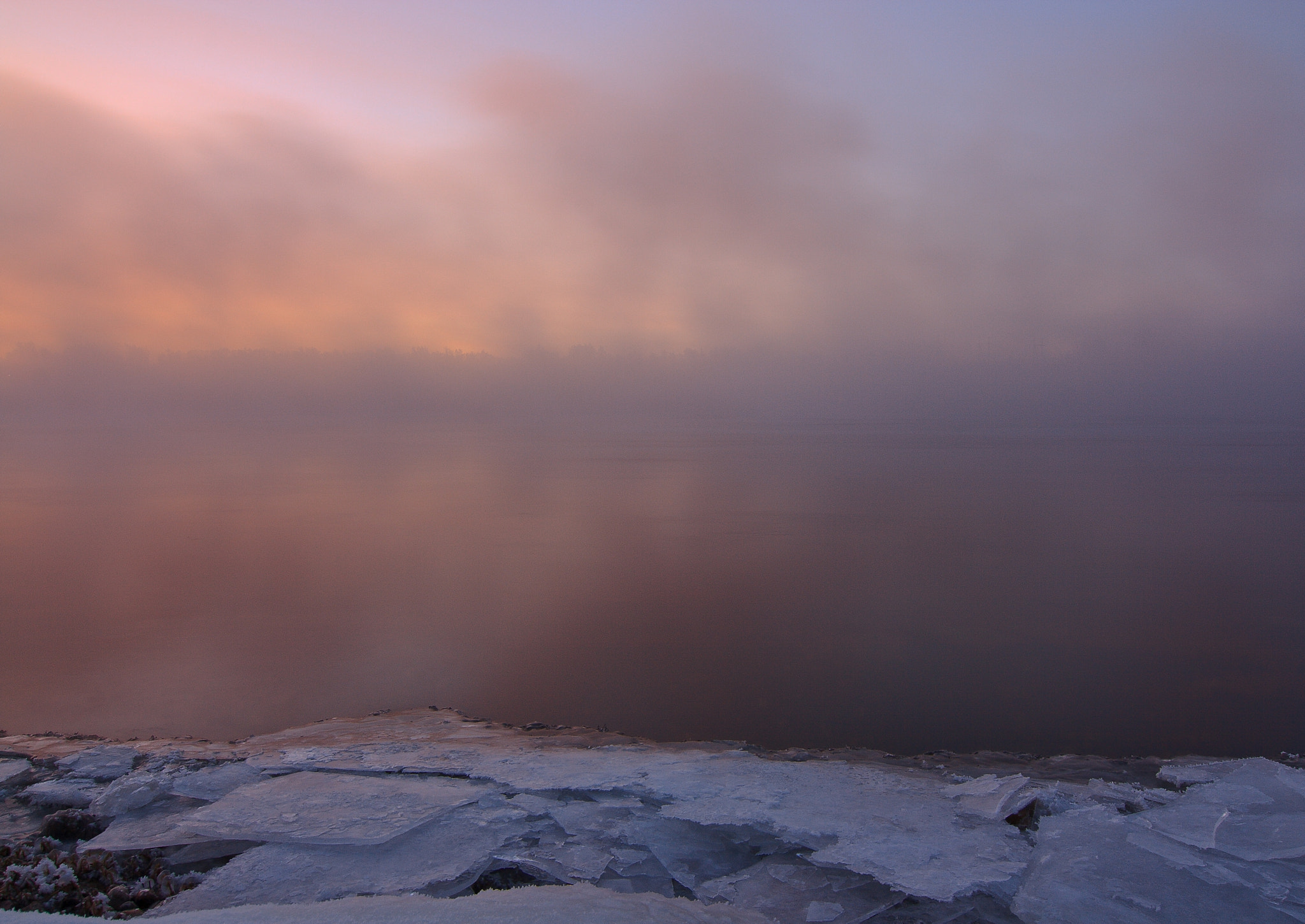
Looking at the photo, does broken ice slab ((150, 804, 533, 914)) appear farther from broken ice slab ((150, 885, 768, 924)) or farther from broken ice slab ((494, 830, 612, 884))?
broken ice slab ((150, 885, 768, 924))

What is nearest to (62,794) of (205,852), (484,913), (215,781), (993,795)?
(215,781)

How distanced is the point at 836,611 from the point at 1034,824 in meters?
7.87

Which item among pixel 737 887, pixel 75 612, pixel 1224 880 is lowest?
pixel 75 612

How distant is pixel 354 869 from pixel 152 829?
Result: 1464mm

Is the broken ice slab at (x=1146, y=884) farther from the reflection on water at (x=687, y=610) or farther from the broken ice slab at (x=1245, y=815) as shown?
the reflection on water at (x=687, y=610)

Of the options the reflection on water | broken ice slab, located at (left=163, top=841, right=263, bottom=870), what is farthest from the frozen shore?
the reflection on water

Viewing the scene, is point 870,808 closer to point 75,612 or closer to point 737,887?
point 737,887

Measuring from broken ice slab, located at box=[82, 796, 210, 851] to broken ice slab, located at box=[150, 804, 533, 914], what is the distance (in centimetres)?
49

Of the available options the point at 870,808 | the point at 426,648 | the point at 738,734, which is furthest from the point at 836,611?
the point at 870,808

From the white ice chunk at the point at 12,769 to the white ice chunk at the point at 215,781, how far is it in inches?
53.1

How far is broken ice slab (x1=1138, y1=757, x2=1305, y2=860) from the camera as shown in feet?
12.1

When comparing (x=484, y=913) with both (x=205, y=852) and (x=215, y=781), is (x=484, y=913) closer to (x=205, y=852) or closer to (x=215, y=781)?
(x=205, y=852)

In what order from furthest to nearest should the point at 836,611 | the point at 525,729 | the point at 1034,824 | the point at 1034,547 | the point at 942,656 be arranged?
1. the point at 1034,547
2. the point at 836,611
3. the point at 942,656
4. the point at 525,729
5. the point at 1034,824

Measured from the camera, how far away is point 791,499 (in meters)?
25.5
